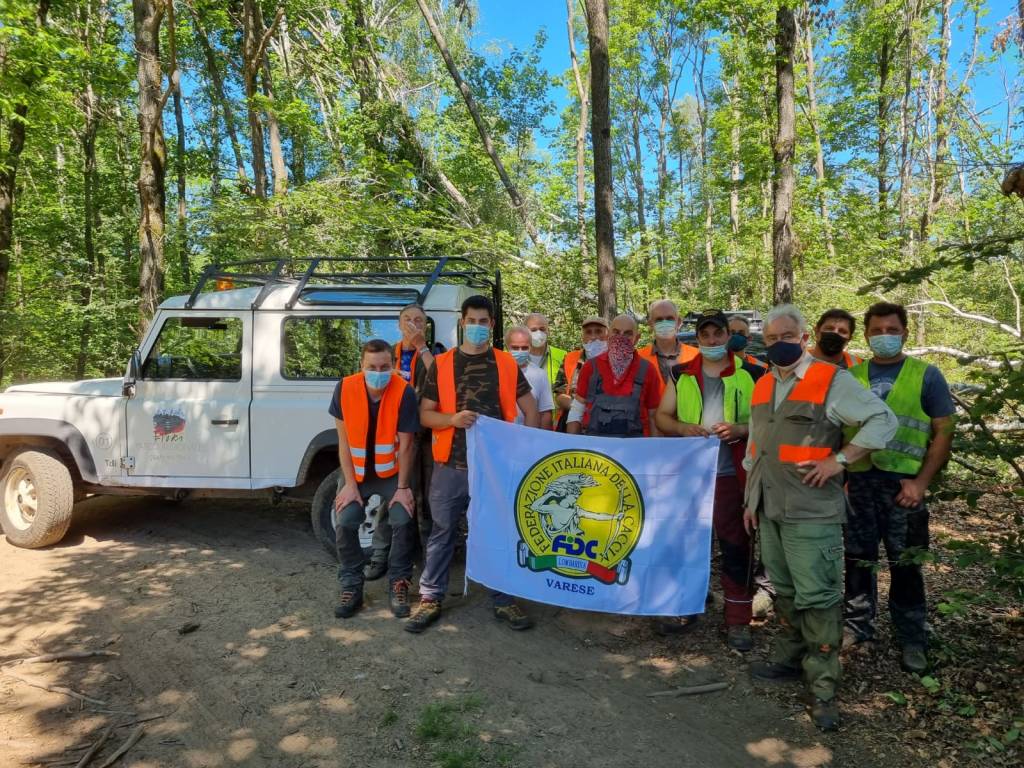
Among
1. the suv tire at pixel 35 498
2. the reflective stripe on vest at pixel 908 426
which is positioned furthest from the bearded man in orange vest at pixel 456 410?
the suv tire at pixel 35 498

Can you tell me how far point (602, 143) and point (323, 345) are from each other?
4745mm

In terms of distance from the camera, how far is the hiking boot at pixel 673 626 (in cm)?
407

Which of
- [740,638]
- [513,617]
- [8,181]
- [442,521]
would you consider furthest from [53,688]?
[8,181]

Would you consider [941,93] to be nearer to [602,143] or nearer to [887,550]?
[602,143]

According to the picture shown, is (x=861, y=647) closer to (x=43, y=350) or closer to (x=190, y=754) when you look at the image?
(x=190, y=754)

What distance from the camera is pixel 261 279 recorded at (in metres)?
5.60

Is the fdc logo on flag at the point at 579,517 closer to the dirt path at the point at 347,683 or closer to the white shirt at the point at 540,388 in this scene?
the dirt path at the point at 347,683

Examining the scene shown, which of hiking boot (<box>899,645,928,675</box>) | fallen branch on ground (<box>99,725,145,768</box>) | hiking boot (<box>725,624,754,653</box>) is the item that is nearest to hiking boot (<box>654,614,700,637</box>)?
hiking boot (<box>725,624,754,653</box>)

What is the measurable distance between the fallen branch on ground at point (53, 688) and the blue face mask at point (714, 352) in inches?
153

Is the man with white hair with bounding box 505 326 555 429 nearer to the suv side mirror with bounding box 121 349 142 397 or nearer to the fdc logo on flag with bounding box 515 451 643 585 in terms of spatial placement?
the fdc logo on flag with bounding box 515 451 643 585

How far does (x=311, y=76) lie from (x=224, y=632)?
16.4 metres

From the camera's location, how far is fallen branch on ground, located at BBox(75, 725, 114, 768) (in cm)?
276

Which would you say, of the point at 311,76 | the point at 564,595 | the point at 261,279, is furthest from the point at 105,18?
the point at 564,595

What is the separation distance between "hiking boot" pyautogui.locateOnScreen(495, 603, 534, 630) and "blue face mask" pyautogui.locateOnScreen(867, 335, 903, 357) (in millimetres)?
2753
